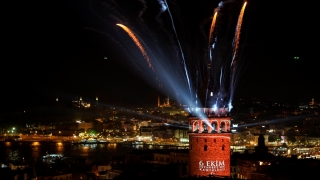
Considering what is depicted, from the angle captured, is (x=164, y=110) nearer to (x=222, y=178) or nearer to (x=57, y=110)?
(x=57, y=110)

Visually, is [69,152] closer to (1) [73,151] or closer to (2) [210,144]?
(1) [73,151]

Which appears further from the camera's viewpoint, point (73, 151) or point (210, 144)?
point (73, 151)

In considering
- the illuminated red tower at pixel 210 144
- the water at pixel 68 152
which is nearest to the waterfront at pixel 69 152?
the water at pixel 68 152

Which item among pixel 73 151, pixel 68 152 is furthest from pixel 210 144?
pixel 73 151

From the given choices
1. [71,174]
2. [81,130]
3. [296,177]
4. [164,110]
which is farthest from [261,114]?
[296,177]

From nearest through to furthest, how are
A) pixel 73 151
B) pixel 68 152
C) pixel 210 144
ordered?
1. pixel 210 144
2. pixel 68 152
3. pixel 73 151

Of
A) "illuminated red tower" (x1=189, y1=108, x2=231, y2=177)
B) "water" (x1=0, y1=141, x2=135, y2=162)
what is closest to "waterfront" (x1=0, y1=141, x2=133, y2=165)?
"water" (x1=0, y1=141, x2=135, y2=162)

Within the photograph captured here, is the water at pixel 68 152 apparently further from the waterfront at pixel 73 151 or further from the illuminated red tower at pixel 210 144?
the illuminated red tower at pixel 210 144

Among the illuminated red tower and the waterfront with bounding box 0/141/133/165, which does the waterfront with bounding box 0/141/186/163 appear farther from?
the illuminated red tower
